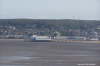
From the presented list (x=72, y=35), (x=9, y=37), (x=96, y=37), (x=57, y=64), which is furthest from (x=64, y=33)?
(x=57, y=64)

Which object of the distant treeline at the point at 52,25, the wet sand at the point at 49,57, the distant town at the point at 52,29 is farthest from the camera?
the distant treeline at the point at 52,25

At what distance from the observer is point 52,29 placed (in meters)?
48.0

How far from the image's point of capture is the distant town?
4572 cm

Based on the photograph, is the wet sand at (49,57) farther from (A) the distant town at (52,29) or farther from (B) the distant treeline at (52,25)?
(B) the distant treeline at (52,25)

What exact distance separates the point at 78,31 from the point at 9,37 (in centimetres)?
1122

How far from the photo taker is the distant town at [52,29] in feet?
150

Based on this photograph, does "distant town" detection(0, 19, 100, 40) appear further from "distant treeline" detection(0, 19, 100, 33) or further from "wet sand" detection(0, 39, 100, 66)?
"wet sand" detection(0, 39, 100, 66)

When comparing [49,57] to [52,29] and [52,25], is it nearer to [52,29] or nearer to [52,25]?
[52,29]

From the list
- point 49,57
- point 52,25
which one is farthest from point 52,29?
point 49,57

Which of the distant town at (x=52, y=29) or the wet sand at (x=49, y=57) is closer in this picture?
the wet sand at (x=49, y=57)

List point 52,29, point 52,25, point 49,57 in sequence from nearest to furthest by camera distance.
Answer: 1. point 49,57
2. point 52,29
3. point 52,25

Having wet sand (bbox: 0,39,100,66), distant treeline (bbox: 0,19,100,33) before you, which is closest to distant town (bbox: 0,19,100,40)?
distant treeline (bbox: 0,19,100,33)

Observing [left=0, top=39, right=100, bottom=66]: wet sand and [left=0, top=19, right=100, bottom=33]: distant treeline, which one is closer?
[left=0, top=39, right=100, bottom=66]: wet sand

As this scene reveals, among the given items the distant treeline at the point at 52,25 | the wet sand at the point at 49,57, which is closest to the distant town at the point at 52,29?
the distant treeline at the point at 52,25
